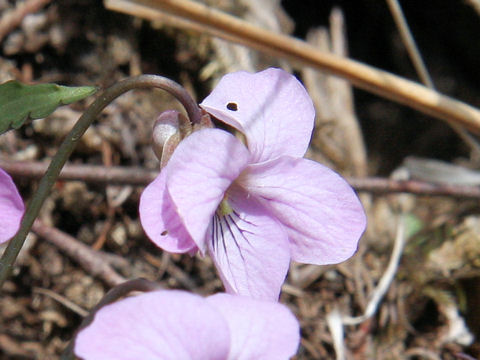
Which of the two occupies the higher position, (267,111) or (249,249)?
(267,111)

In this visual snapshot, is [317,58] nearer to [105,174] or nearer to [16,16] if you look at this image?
[105,174]

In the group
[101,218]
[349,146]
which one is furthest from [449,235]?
[101,218]

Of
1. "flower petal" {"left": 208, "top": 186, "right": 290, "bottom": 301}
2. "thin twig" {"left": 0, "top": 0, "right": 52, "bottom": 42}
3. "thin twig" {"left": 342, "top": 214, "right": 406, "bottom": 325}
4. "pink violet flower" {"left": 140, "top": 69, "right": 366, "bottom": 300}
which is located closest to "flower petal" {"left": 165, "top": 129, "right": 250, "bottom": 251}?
"pink violet flower" {"left": 140, "top": 69, "right": 366, "bottom": 300}

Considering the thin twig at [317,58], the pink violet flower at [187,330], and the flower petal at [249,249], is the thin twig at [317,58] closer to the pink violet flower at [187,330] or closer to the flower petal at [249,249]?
the flower petal at [249,249]

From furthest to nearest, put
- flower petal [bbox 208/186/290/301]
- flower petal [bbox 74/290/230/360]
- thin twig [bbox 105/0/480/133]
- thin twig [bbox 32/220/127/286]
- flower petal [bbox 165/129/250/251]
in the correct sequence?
thin twig [bbox 105/0/480/133], thin twig [bbox 32/220/127/286], flower petal [bbox 208/186/290/301], flower petal [bbox 165/129/250/251], flower petal [bbox 74/290/230/360]

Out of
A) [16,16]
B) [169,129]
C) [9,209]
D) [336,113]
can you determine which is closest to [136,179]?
[16,16]

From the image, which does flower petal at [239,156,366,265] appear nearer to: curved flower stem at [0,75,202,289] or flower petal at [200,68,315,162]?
flower petal at [200,68,315,162]

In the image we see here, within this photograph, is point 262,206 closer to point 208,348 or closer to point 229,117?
point 229,117

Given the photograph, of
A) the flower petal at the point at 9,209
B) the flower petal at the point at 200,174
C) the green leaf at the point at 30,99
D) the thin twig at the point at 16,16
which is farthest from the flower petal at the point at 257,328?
the thin twig at the point at 16,16
